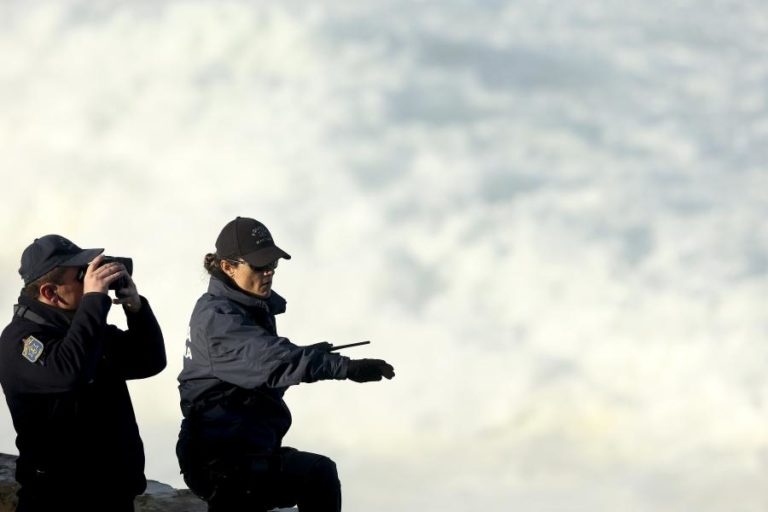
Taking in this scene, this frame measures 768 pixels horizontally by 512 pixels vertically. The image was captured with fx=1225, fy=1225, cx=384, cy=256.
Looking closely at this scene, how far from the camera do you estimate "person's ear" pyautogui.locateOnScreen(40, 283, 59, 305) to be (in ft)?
20.6

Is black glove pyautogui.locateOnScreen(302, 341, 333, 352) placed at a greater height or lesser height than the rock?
greater

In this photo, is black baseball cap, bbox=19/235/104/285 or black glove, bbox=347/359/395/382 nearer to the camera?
black baseball cap, bbox=19/235/104/285

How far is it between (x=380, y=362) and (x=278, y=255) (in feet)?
3.17

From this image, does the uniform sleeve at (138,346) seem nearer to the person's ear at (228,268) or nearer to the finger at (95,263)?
the finger at (95,263)

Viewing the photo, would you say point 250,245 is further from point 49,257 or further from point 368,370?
point 49,257

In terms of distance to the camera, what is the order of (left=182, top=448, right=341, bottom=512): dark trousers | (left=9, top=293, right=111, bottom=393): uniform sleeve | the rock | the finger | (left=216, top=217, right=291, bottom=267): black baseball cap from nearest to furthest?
1. (left=9, top=293, right=111, bottom=393): uniform sleeve
2. the finger
3. (left=182, top=448, right=341, bottom=512): dark trousers
4. (left=216, top=217, right=291, bottom=267): black baseball cap
5. the rock

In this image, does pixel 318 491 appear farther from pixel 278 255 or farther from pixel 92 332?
pixel 92 332

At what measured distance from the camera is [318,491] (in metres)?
7.12

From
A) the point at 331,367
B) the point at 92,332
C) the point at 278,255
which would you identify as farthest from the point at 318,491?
the point at 92,332

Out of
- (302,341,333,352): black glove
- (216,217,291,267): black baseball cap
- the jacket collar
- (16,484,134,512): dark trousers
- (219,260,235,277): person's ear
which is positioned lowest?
(16,484,134,512): dark trousers

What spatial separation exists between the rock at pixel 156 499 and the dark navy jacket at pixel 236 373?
2.18 metres

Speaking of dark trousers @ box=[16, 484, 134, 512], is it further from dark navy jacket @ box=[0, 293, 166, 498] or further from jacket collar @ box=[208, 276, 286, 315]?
jacket collar @ box=[208, 276, 286, 315]

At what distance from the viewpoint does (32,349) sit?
20.0 ft

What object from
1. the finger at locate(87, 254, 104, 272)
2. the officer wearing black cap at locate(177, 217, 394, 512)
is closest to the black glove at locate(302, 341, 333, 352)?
the officer wearing black cap at locate(177, 217, 394, 512)
